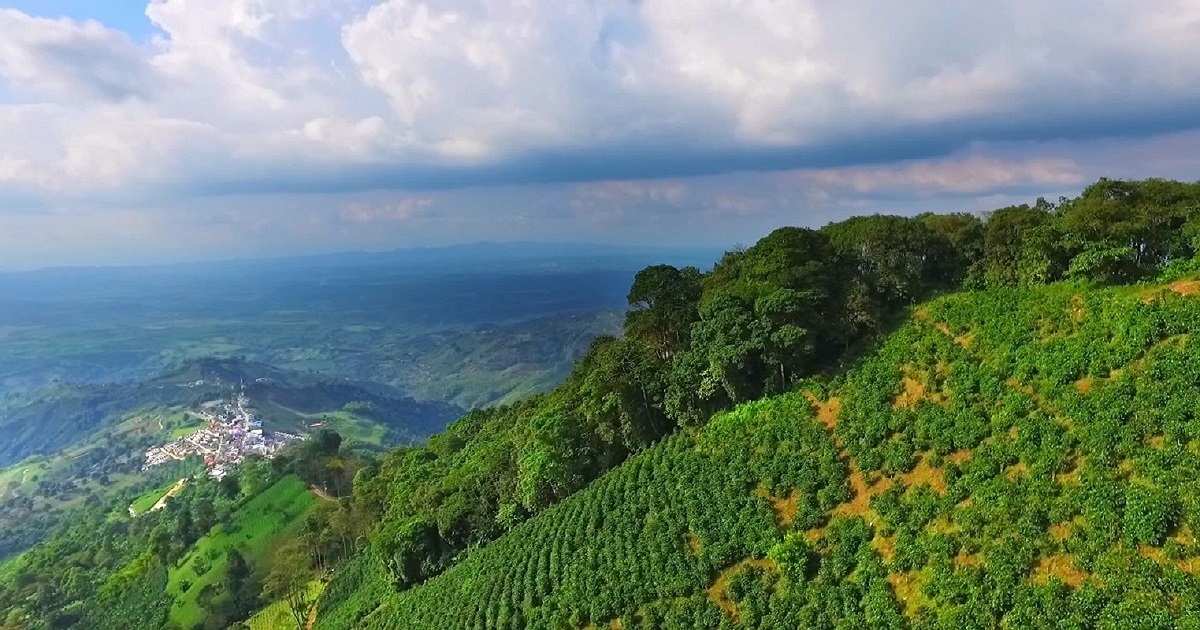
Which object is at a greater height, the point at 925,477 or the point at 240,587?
the point at 925,477

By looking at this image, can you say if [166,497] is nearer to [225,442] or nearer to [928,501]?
[225,442]

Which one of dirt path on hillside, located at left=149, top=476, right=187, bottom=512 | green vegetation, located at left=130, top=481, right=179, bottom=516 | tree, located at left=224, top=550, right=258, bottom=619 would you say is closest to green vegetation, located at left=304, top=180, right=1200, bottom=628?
tree, located at left=224, top=550, right=258, bottom=619

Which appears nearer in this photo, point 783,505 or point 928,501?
point 928,501

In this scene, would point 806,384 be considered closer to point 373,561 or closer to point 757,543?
point 757,543

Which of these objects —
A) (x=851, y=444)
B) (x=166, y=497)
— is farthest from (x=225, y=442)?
(x=851, y=444)

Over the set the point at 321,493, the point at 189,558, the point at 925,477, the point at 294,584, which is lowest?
the point at 189,558

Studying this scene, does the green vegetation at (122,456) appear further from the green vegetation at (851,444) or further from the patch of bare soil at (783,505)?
the patch of bare soil at (783,505)

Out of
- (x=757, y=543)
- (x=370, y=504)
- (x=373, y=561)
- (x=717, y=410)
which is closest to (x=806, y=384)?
(x=717, y=410)
